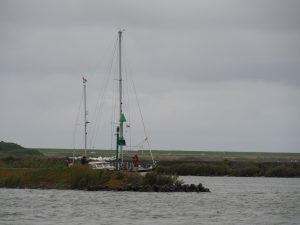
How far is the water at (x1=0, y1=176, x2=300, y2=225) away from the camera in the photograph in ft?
172

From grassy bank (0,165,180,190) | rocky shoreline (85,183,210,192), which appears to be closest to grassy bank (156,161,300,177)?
grassy bank (0,165,180,190)

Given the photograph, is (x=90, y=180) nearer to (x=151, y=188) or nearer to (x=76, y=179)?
(x=76, y=179)

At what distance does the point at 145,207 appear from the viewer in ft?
197

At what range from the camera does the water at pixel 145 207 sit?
2063 inches

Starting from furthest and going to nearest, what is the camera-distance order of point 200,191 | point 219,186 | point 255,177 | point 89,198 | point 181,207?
point 255,177 < point 219,186 < point 200,191 < point 89,198 < point 181,207

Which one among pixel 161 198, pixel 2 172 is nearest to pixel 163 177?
pixel 161 198

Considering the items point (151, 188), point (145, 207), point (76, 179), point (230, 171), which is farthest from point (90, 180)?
point (230, 171)

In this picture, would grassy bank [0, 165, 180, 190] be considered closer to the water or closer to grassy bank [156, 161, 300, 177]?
the water

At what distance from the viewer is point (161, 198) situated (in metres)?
67.8

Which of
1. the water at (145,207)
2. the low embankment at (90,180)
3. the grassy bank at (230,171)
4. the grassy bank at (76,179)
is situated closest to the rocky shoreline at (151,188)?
the low embankment at (90,180)

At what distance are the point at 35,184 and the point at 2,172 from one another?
14.0 ft

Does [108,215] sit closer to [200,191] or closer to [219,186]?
[200,191]

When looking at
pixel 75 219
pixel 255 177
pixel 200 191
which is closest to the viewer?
pixel 75 219

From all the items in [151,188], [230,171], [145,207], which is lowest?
[145,207]
